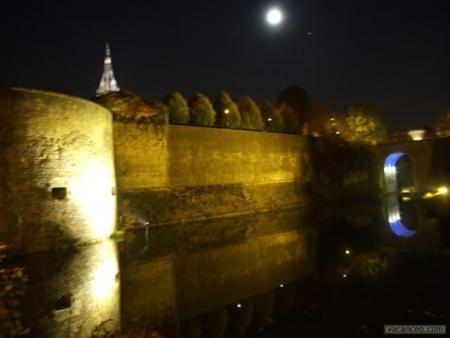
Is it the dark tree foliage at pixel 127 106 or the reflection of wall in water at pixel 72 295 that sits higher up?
the dark tree foliage at pixel 127 106

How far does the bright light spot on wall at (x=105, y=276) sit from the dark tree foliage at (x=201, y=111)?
520 inches

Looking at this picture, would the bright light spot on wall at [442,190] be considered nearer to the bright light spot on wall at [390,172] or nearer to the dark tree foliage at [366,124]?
the bright light spot on wall at [390,172]

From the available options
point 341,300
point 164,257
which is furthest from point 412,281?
point 164,257

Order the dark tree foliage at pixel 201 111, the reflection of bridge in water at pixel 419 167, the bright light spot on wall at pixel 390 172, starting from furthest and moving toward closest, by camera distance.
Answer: the bright light spot on wall at pixel 390 172
the reflection of bridge in water at pixel 419 167
the dark tree foliage at pixel 201 111

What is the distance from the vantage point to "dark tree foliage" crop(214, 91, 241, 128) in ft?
84.6

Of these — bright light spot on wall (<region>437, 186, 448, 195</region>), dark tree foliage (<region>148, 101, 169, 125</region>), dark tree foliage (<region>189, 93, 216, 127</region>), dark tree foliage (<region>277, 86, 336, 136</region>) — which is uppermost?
dark tree foliage (<region>277, 86, 336, 136</region>)

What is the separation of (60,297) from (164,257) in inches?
160

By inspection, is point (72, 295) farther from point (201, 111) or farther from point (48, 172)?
point (201, 111)

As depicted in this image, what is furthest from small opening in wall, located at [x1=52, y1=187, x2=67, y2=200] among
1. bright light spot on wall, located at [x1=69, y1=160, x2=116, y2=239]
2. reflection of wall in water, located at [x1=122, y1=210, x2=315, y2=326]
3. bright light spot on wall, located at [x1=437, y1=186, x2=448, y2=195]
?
bright light spot on wall, located at [x1=437, y1=186, x2=448, y2=195]

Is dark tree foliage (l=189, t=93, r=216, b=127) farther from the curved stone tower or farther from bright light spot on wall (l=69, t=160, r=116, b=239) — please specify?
the curved stone tower

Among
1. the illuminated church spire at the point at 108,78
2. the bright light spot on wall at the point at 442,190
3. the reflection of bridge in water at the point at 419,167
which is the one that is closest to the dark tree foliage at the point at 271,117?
the reflection of bridge in water at the point at 419,167

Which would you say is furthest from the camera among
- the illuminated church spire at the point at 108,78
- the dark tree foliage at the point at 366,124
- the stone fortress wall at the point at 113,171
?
the illuminated church spire at the point at 108,78

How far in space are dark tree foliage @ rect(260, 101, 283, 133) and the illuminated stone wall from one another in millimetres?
3424

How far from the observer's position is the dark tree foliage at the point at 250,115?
27.3 metres
